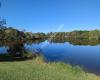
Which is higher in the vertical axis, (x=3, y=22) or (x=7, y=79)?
(x=3, y=22)

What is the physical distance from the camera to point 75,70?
26328mm

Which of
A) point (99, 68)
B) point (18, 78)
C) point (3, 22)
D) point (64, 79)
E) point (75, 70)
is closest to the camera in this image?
point (18, 78)

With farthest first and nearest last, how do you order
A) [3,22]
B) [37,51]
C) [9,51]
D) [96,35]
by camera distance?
[96,35] < [3,22] < [9,51] < [37,51]

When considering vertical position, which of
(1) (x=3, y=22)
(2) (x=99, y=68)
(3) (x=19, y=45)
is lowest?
(2) (x=99, y=68)

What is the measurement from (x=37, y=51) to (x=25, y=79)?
2491cm

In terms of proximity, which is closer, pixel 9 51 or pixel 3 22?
pixel 9 51

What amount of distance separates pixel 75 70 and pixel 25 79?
999cm

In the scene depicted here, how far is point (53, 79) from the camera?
60.2ft

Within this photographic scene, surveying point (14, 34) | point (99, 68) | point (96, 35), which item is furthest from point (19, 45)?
point (96, 35)

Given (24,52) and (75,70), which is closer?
(75,70)

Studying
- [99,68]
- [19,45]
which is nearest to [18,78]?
[99,68]

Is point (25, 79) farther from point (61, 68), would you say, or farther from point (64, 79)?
point (61, 68)

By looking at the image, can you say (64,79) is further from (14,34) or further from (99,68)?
(14,34)

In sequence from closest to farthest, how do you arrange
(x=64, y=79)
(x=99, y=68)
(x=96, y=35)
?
1. (x=64, y=79)
2. (x=99, y=68)
3. (x=96, y=35)
